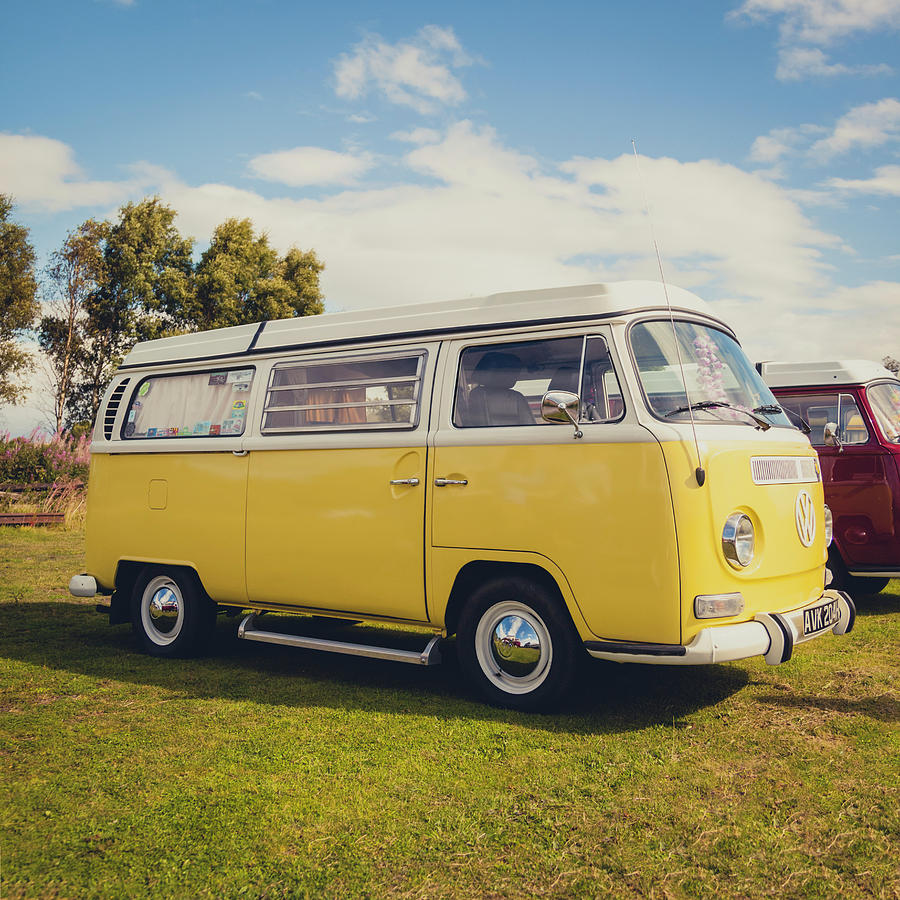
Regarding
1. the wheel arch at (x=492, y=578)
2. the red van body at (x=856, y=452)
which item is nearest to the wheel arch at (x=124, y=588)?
the wheel arch at (x=492, y=578)

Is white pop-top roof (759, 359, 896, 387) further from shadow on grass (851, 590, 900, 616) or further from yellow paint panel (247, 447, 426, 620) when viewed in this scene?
yellow paint panel (247, 447, 426, 620)

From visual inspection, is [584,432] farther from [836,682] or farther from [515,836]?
[836,682]

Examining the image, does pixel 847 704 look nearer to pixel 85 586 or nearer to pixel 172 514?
pixel 172 514

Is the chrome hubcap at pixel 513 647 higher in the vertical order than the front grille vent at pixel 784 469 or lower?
lower

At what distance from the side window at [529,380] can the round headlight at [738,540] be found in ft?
2.91

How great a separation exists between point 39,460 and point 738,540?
1621cm

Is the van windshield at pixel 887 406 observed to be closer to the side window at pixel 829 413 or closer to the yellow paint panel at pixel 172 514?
the side window at pixel 829 413

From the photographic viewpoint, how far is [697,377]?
17.0 ft

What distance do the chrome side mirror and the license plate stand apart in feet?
5.67

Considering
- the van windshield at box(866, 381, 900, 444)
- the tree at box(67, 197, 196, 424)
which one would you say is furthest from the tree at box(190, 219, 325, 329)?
the van windshield at box(866, 381, 900, 444)

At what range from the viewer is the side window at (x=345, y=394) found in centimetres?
580

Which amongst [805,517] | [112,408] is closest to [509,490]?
[805,517]

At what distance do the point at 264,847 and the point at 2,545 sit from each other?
11971mm

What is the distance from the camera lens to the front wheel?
5016 mm
